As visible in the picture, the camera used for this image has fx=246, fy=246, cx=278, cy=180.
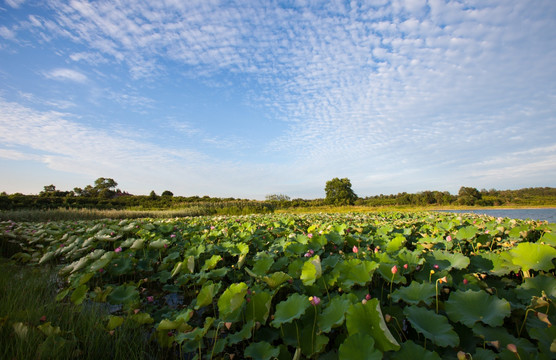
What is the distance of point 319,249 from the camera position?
2354 millimetres

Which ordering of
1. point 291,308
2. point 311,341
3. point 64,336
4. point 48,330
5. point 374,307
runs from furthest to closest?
point 64,336
point 48,330
point 291,308
point 311,341
point 374,307

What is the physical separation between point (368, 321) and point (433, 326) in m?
0.29

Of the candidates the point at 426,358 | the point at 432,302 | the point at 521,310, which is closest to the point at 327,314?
the point at 426,358

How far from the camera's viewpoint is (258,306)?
135 cm

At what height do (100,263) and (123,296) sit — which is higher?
(100,263)

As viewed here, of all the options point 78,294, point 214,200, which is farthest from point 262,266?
point 214,200

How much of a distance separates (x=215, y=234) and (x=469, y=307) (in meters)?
3.09

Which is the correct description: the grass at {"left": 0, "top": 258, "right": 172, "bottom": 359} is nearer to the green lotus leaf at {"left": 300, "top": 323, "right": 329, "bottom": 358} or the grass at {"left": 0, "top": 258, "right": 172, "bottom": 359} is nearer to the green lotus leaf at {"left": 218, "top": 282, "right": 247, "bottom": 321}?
the green lotus leaf at {"left": 218, "top": 282, "right": 247, "bottom": 321}

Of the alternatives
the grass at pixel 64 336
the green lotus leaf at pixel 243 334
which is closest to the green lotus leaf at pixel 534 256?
A: the green lotus leaf at pixel 243 334

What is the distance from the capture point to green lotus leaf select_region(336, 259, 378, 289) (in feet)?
4.60

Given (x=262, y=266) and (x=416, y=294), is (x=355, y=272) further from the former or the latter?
(x=262, y=266)

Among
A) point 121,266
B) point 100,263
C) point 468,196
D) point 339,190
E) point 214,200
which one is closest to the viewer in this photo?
point 100,263

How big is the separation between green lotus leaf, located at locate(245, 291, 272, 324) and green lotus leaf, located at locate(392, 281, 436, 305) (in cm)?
67

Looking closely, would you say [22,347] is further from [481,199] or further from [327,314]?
[481,199]
